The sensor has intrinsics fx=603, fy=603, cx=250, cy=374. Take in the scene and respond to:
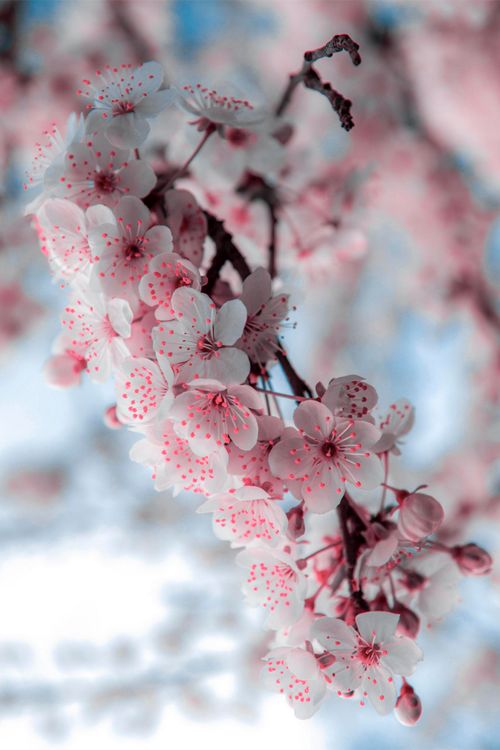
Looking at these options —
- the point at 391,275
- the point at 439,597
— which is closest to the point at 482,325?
the point at 391,275

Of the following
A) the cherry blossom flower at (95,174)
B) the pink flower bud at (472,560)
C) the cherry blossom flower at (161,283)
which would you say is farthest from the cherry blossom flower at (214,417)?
the pink flower bud at (472,560)

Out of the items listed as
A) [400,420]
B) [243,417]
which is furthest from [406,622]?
[243,417]

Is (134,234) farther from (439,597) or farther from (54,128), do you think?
(439,597)

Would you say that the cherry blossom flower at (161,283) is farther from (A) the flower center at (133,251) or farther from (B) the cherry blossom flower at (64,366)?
(B) the cherry blossom flower at (64,366)

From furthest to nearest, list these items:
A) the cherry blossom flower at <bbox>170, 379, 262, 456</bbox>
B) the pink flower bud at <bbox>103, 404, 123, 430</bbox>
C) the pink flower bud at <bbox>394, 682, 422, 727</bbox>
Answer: the pink flower bud at <bbox>103, 404, 123, 430</bbox> → the pink flower bud at <bbox>394, 682, 422, 727</bbox> → the cherry blossom flower at <bbox>170, 379, 262, 456</bbox>

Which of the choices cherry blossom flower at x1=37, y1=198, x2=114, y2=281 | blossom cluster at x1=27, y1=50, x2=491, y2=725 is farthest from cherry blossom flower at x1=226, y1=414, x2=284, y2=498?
cherry blossom flower at x1=37, y1=198, x2=114, y2=281

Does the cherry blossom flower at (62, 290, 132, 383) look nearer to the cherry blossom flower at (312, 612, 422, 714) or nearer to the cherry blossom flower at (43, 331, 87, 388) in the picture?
the cherry blossom flower at (43, 331, 87, 388)

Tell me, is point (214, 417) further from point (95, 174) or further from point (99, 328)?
point (95, 174)
